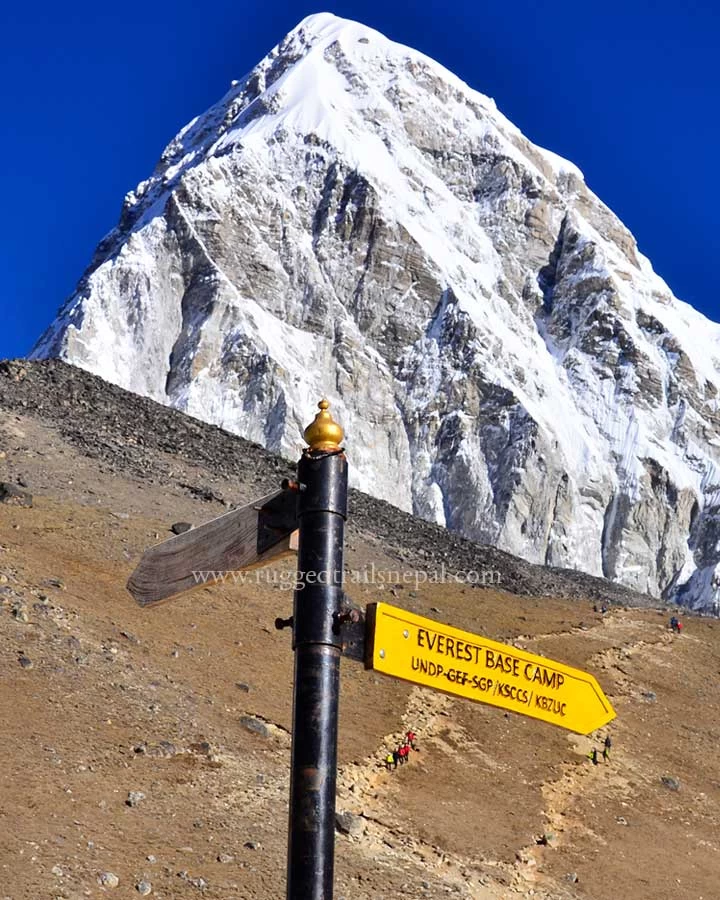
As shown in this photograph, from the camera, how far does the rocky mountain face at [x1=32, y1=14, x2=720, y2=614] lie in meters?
90.3

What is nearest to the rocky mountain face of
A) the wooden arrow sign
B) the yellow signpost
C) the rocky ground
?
the rocky ground

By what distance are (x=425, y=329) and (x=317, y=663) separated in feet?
314

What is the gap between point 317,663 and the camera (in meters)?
4.70

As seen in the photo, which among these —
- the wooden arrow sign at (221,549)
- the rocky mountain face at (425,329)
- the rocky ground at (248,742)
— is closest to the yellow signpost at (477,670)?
the wooden arrow sign at (221,549)

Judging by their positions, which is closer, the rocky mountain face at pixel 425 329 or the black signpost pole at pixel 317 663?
the black signpost pole at pixel 317 663

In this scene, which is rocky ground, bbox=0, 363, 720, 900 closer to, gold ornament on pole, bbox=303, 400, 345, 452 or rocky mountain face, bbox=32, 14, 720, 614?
gold ornament on pole, bbox=303, 400, 345, 452

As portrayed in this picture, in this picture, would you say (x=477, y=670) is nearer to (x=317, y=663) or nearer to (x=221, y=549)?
(x=317, y=663)

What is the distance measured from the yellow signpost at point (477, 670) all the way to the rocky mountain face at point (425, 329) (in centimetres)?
7369

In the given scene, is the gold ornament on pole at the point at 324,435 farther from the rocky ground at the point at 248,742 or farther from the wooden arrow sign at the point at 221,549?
the rocky ground at the point at 248,742

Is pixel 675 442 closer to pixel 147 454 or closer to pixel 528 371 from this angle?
pixel 528 371

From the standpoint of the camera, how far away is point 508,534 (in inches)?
3551

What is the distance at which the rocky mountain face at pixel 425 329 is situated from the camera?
296 ft

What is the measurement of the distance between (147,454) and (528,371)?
64422 millimetres

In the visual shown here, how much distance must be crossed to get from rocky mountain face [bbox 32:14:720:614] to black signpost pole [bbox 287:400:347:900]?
7428cm
